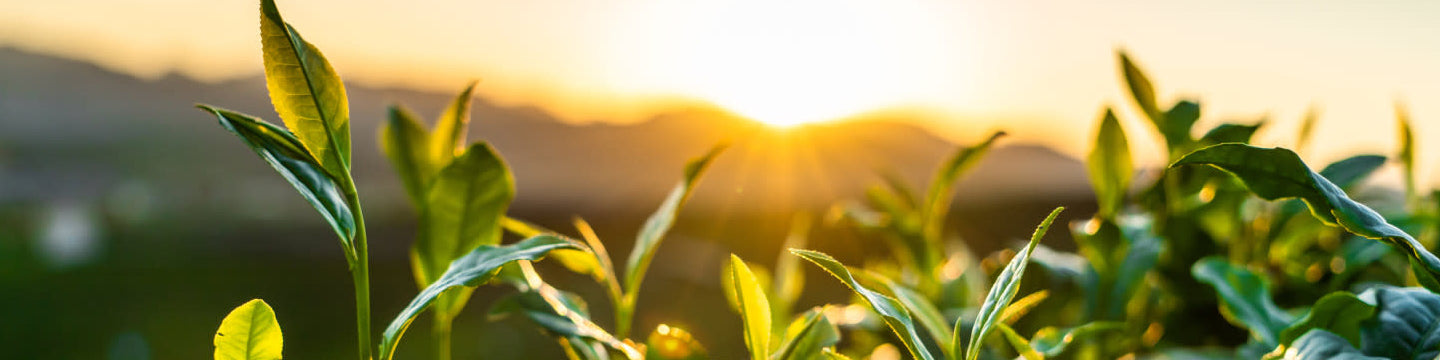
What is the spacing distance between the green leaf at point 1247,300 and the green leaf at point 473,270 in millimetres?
442

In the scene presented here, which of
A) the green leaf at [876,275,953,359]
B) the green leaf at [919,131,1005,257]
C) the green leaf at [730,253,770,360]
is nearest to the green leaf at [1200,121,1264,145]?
the green leaf at [919,131,1005,257]

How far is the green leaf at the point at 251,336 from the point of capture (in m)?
0.36

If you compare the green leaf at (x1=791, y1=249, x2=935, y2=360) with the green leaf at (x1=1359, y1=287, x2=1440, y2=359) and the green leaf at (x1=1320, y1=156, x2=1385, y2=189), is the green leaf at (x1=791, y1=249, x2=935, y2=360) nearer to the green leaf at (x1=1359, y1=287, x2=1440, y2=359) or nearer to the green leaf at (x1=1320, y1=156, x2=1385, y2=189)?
the green leaf at (x1=1359, y1=287, x2=1440, y2=359)

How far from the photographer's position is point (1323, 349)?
1.12ft

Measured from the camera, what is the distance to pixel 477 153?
1.45ft

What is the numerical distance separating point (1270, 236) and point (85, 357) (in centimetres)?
416

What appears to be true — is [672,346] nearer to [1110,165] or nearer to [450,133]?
[450,133]

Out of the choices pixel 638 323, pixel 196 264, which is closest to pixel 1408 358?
pixel 638 323

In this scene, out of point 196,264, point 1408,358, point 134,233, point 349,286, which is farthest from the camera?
point 134,233

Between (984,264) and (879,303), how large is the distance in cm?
58

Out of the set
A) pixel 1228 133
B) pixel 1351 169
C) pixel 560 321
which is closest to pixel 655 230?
pixel 560 321

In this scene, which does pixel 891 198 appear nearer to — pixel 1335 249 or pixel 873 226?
pixel 873 226

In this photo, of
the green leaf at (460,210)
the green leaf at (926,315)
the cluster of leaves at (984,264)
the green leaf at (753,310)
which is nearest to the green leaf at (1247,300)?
the cluster of leaves at (984,264)

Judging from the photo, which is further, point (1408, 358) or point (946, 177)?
point (946, 177)
